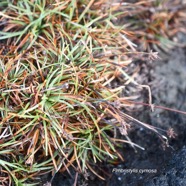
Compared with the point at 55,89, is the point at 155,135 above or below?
below

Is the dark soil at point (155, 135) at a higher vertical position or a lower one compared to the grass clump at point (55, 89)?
lower

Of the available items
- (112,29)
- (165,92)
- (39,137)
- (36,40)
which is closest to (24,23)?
(36,40)

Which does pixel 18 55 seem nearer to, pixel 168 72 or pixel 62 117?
pixel 62 117

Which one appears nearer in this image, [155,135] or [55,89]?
[55,89]

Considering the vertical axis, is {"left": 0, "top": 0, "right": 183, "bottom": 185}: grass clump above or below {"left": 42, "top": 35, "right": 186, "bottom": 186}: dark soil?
above
